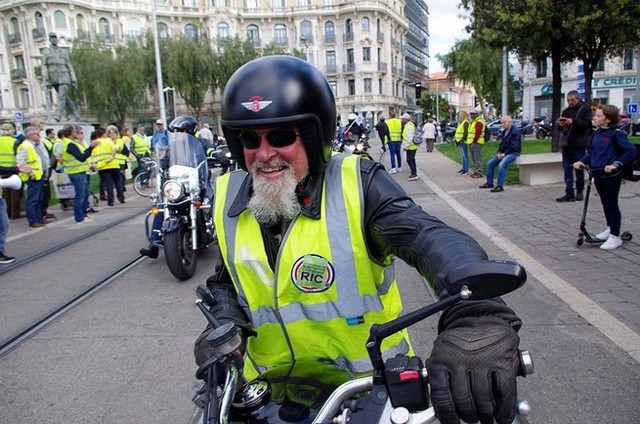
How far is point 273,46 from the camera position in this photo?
4538 cm

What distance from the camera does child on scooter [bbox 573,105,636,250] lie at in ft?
18.6

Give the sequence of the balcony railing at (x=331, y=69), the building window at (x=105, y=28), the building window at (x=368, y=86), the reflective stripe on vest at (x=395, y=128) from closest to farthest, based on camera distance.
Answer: the reflective stripe on vest at (x=395, y=128), the building window at (x=105, y=28), the balcony railing at (x=331, y=69), the building window at (x=368, y=86)

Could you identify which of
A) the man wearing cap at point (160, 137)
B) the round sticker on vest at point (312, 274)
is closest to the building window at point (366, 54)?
the man wearing cap at point (160, 137)

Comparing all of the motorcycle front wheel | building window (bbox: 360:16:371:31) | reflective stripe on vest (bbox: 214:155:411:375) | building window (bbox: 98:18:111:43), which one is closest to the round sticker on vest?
reflective stripe on vest (bbox: 214:155:411:375)

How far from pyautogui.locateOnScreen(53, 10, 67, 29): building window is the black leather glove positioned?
57.9 meters

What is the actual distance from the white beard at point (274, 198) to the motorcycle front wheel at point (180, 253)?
12.2 ft

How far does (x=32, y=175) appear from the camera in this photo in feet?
27.3

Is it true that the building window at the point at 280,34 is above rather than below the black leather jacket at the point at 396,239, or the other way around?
above

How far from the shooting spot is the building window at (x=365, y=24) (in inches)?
2501

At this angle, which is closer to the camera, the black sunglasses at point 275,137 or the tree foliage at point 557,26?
the black sunglasses at point 275,137

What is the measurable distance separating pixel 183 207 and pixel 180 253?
0.61 metres

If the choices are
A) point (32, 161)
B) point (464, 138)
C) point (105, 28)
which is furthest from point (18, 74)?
point (464, 138)

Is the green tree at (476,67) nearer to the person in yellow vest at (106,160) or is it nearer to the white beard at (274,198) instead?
the person in yellow vest at (106,160)

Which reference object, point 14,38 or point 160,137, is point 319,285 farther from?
point 14,38
